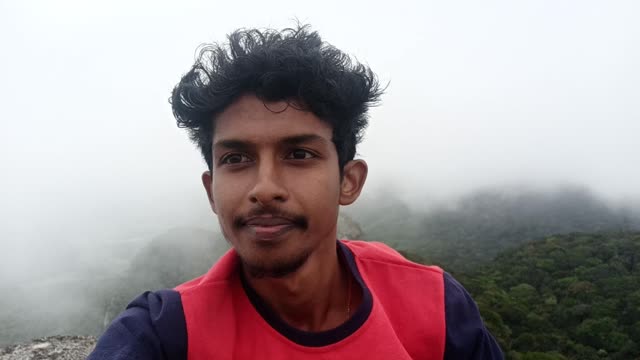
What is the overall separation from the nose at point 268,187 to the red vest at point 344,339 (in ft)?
2.28

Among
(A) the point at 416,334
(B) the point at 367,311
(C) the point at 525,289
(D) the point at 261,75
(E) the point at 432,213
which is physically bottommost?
(E) the point at 432,213

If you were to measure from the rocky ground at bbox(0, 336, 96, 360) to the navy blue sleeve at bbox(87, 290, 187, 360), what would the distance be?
23.9 ft

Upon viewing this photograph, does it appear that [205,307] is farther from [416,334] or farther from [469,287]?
[469,287]

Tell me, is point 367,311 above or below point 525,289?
above

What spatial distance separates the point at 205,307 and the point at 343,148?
4.39 feet

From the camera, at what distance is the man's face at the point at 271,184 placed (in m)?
2.65

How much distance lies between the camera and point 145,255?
58625 mm

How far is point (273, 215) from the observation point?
2.63 meters

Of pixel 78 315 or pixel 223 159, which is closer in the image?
pixel 223 159

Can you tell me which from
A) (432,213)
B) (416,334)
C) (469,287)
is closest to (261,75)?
(416,334)

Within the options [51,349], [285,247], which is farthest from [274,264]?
[51,349]

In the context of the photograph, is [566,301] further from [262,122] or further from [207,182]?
[262,122]

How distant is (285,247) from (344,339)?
26.7 inches

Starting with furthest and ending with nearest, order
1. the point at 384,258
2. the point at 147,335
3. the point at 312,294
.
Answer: the point at 384,258
the point at 312,294
the point at 147,335
